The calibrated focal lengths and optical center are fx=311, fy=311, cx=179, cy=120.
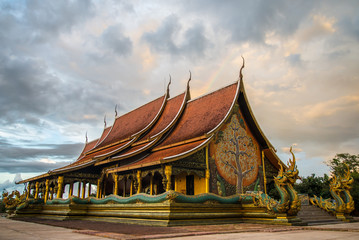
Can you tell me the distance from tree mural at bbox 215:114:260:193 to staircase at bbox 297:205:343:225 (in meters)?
2.39

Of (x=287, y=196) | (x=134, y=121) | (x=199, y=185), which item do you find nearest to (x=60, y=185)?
(x=134, y=121)

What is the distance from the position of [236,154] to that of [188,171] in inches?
105

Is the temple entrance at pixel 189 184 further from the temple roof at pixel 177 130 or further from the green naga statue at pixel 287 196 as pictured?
the green naga statue at pixel 287 196

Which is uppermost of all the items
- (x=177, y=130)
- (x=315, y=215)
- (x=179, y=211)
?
(x=177, y=130)

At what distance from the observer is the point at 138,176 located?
12.1m

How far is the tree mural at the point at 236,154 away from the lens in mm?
12180

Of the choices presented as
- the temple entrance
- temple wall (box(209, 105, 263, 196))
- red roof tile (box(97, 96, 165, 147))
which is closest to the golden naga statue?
temple wall (box(209, 105, 263, 196))

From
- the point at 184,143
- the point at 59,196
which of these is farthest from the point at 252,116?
the point at 59,196

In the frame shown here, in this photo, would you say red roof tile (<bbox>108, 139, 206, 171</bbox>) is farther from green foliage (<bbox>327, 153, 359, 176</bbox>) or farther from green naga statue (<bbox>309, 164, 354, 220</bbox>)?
green foliage (<bbox>327, 153, 359, 176</bbox>)

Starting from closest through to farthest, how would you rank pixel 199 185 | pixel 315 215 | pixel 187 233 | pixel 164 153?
pixel 187 233 < pixel 315 215 < pixel 199 185 < pixel 164 153

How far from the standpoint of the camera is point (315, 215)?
10.9 metres

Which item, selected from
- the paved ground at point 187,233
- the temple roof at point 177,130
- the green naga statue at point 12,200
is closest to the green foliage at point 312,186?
the temple roof at point 177,130

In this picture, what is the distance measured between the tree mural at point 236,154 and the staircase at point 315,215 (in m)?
2.39

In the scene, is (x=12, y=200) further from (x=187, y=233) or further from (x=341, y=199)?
(x=341, y=199)
